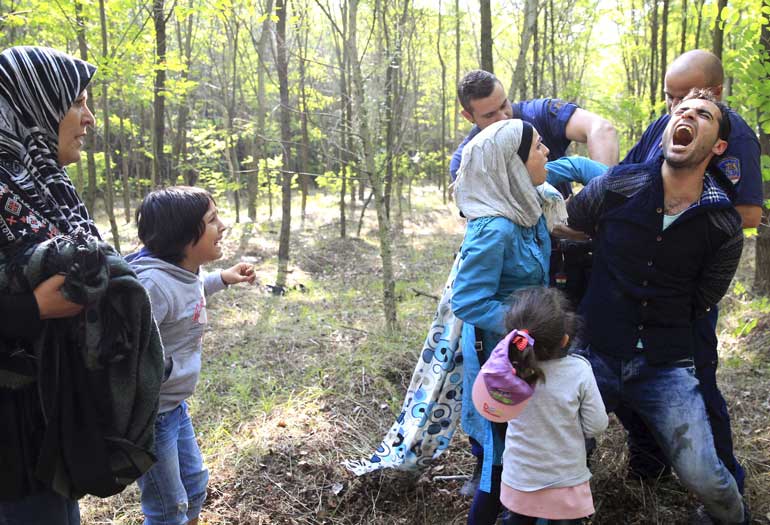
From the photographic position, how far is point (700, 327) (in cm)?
243

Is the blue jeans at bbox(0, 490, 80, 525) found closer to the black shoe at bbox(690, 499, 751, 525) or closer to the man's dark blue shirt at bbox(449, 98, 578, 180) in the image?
the man's dark blue shirt at bbox(449, 98, 578, 180)

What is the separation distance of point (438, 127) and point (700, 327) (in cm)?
2478

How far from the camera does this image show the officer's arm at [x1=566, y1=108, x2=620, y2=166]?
2.84 m

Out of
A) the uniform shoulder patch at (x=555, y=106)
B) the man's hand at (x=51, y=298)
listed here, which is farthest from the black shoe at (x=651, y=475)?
the man's hand at (x=51, y=298)

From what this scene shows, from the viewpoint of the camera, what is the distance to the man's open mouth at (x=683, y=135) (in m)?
2.17

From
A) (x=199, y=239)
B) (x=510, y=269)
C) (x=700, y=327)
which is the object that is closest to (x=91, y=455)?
(x=199, y=239)

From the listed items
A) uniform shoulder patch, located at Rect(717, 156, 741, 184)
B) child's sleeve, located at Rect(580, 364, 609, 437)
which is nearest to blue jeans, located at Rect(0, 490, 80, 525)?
child's sleeve, located at Rect(580, 364, 609, 437)

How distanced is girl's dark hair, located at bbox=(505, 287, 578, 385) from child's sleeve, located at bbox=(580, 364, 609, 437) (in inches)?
5.8

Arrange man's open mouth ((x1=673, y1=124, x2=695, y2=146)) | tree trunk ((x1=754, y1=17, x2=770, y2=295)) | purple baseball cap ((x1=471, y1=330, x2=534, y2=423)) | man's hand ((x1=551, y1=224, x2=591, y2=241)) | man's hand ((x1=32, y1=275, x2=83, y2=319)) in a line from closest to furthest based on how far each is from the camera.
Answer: man's hand ((x1=32, y1=275, x2=83, y2=319)) < purple baseball cap ((x1=471, y1=330, x2=534, y2=423)) < man's open mouth ((x1=673, y1=124, x2=695, y2=146)) < man's hand ((x1=551, y1=224, x2=591, y2=241)) < tree trunk ((x1=754, y1=17, x2=770, y2=295))

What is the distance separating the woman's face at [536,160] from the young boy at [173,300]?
52.9 inches

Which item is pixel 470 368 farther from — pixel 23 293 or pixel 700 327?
pixel 23 293

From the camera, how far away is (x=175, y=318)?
2.17m

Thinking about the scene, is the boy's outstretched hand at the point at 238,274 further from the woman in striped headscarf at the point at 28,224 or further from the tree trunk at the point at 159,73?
the tree trunk at the point at 159,73

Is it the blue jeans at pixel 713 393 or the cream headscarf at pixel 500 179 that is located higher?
the cream headscarf at pixel 500 179
